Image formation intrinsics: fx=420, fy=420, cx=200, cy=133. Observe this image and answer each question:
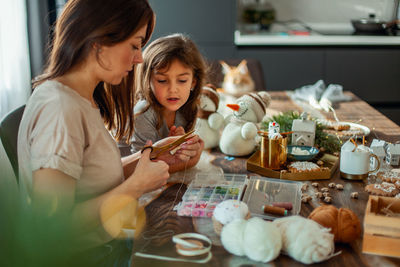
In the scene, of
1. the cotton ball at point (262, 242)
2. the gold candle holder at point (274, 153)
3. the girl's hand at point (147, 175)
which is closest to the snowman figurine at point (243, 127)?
the gold candle holder at point (274, 153)

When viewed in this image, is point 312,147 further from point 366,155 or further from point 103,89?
point 103,89

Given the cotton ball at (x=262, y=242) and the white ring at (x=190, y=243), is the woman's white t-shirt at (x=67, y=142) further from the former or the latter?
the cotton ball at (x=262, y=242)

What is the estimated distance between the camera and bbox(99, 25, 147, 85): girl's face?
0.98m

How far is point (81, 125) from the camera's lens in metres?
0.96

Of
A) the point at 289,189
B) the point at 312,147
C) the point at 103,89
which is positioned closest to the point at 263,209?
the point at 289,189

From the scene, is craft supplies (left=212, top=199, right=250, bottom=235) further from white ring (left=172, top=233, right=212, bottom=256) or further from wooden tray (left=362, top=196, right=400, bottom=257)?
wooden tray (left=362, top=196, right=400, bottom=257)

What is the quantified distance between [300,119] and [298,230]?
0.73 meters

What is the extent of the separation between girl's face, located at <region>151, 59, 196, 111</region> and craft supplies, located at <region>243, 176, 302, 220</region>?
40 cm

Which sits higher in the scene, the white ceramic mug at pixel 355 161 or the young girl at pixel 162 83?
the young girl at pixel 162 83

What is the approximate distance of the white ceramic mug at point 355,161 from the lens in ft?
3.84

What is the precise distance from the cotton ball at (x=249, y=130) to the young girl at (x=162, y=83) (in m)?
0.18

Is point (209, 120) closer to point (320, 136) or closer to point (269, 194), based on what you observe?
point (320, 136)

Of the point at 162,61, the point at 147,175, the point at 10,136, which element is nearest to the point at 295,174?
the point at 147,175

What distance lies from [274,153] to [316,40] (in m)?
2.69
